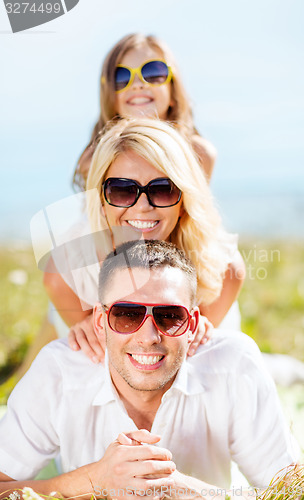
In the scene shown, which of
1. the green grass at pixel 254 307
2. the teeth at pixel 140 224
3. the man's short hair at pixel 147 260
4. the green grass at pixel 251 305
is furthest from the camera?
the green grass at pixel 251 305

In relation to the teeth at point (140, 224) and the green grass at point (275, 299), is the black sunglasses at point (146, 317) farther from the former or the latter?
the green grass at point (275, 299)

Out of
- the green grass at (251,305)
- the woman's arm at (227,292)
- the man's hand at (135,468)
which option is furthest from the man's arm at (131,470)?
the green grass at (251,305)

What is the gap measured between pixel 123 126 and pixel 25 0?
515 mm

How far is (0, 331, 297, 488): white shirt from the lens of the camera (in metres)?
1.73

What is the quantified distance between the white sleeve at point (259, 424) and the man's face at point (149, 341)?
0.80 feet

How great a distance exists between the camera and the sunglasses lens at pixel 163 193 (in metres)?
1.88

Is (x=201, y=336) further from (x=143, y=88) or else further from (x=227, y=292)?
(x=143, y=88)

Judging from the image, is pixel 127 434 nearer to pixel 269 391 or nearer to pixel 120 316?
pixel 120 316

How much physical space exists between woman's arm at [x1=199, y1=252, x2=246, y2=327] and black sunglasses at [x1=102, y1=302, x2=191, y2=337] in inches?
27.7

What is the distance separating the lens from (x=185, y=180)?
1935mm

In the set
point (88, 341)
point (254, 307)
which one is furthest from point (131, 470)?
point (254, 307)

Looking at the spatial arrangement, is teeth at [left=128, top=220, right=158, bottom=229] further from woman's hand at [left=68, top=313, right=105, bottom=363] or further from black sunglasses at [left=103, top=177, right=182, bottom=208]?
woman's hand at [left=68, top=313, right=105, bottom=363]

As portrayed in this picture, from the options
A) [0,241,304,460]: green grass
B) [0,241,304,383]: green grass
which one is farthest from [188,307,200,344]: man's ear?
[0,241,304,383]: green grass

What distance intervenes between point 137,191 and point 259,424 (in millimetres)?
838
